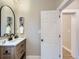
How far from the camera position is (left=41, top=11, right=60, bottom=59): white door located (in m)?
5.17

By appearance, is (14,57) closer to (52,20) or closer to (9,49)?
(9,49)

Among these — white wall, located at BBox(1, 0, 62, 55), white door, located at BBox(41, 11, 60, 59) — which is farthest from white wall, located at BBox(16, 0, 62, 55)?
white door, located at BBox(41, 11, 60, 59)

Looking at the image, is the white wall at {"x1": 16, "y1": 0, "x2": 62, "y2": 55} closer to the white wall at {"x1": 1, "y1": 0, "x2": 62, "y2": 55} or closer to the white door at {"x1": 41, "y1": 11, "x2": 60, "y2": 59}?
the white wall at {"x1": 1, "y1": 0, "x2": 62, "y2": 55}

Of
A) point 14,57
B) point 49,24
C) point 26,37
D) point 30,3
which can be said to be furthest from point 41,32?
point 14,57

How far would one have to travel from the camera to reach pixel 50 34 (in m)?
5.19

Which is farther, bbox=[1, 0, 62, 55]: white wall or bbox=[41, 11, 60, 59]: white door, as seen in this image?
bbox=[1, 0, 62, 55]: white wall

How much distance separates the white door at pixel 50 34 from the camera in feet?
17.0

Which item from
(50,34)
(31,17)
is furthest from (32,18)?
(50,34)

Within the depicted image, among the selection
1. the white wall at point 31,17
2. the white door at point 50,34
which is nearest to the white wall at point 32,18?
the white wall at point 31,17

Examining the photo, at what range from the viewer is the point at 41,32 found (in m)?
5.21

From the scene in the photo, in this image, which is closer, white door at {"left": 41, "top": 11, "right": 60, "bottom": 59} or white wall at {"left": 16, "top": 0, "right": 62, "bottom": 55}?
white door at {"left": 41, "top": 11, "right": 60, "bottom": 59}

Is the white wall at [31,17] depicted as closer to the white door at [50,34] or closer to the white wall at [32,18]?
the white wall at [32,18]

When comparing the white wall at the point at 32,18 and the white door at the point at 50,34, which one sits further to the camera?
the white wall at the point at 32,18

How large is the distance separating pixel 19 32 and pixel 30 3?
4.51ft
